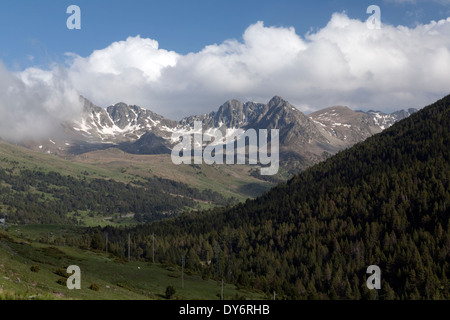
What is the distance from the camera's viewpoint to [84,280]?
77.4 meters

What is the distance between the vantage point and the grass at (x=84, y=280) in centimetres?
5538

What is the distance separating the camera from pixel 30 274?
2621 inches

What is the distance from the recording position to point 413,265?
614 ft

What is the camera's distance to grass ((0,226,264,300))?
182 feet
